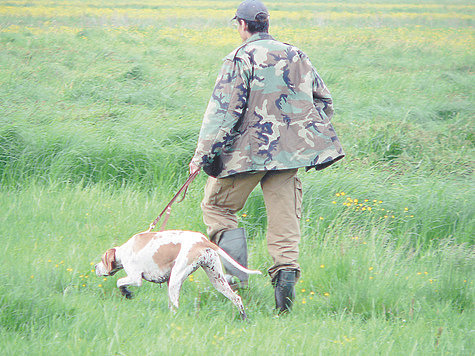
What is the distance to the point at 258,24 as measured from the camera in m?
3.37

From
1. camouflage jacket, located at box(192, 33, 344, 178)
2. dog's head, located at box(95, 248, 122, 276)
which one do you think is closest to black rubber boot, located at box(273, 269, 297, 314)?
camouflage jacket, located at box(192, 33, 344, 178)

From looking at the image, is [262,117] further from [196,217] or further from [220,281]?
[196,217]

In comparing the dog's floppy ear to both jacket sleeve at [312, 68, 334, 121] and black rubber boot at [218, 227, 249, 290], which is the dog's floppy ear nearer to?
black rubber boot at [218, 227, 249, 290]

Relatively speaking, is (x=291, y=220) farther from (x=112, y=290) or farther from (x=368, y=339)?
(x=112, y=290)

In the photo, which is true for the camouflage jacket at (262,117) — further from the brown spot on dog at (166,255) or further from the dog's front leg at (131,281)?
the dog's front leg at (131,281)

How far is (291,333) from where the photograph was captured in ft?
9.59

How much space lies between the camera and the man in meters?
3.27

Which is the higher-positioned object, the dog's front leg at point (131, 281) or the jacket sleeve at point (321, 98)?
the jacket sleeve at point (321, 98)

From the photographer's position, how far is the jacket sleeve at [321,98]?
3.53 meters

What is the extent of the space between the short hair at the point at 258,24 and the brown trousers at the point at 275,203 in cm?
91

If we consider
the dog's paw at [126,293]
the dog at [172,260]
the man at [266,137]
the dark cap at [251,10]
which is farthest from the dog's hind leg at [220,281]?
the dark cap at [251,10]

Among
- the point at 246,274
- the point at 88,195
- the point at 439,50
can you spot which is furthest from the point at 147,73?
the point at 439,50

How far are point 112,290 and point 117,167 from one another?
2.21 m

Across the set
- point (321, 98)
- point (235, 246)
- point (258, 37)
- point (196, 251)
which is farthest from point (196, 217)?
point (258, 37)
